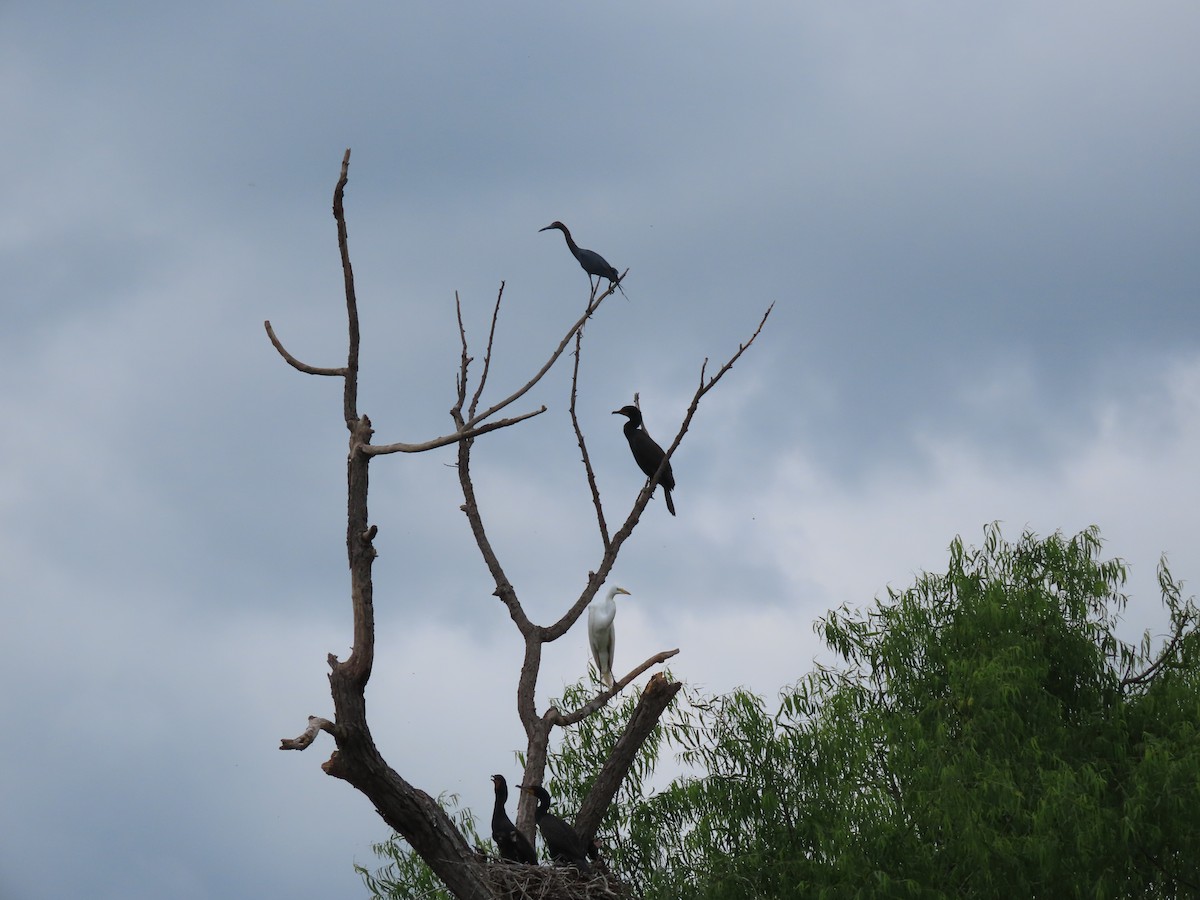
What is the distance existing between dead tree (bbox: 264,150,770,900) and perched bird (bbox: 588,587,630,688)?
1790 mm

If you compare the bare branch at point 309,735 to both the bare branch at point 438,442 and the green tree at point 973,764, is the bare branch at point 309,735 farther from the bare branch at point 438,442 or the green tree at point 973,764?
the green tree at point 973,764

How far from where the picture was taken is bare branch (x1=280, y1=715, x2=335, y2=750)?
219 inches

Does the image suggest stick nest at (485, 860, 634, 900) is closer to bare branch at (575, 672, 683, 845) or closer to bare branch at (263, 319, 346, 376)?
bare branch at (575, 672, 683, 845)

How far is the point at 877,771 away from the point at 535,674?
2.87 meters

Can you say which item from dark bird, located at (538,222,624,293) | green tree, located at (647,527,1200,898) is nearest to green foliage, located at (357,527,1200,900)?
green tree, located at (647,527,1200,898)

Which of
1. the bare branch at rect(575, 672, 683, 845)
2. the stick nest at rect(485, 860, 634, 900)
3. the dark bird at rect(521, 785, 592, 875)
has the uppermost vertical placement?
the bare branch at rect(575, 672, 683, 845)

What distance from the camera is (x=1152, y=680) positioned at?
10930mm

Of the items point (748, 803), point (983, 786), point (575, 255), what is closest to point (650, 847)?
point (748, 803)

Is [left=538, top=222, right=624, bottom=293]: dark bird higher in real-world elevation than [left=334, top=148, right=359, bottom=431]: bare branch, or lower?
higher

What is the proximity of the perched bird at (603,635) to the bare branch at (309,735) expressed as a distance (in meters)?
4.94

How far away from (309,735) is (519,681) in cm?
324

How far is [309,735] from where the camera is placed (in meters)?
5.62

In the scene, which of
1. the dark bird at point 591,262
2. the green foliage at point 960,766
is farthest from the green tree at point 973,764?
the dark bird at point 591,262

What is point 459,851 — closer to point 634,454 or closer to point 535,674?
point 535,674
